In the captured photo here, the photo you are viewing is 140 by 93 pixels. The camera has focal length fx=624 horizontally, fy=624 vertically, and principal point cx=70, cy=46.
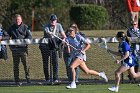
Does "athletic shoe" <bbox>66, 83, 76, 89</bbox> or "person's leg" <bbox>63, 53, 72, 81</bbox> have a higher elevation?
"person's leg" <bbox>63, 53, 72, 81</bbox>

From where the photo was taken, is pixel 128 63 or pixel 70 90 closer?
pixel 128 63

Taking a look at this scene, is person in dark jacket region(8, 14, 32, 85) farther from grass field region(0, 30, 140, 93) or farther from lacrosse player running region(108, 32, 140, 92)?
lacrosse player running region(108, 32, 140, 92)

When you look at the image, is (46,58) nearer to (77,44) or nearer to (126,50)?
(77,44)

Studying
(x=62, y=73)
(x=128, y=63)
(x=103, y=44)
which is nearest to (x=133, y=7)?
(x=103, y=44)

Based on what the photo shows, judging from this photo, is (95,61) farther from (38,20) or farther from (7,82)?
(38,20)

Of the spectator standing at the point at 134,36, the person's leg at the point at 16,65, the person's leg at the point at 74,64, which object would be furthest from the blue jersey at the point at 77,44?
the person's leg at the point at 16,65

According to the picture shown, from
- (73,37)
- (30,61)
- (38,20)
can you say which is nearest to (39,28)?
(38,20)

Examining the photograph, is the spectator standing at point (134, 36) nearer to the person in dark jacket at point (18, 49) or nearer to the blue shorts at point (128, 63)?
the blue shorts at point (128, 63)

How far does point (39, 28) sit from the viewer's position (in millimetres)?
43844

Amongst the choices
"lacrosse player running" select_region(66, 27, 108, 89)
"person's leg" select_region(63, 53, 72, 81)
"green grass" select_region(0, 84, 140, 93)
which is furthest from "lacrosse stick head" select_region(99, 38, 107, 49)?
"green grass" select_region(0, 84, 140, 93)

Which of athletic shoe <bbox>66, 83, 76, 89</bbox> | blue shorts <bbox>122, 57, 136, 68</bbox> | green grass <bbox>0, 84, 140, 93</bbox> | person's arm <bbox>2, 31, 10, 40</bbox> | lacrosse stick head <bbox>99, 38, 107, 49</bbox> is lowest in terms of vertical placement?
green grass <bbox>0, 84, 140, 93</bbox>

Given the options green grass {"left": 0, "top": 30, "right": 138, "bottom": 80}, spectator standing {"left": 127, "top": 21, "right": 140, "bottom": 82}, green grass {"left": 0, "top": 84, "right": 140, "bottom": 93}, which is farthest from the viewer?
green grass {"left": 0, "top": 30, "right": 138, "bottom": 80}

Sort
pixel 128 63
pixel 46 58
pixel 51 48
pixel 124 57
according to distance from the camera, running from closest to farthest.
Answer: pixel 124 57, pixel 128 63, pixel 51 48, pixel 46 58

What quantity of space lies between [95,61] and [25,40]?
303 centimetres
